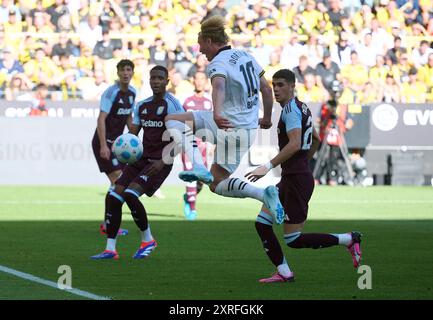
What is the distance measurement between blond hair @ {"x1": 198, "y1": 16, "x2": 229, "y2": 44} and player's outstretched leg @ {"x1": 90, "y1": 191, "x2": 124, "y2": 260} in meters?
2.72

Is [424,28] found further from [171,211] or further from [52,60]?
[171,211]

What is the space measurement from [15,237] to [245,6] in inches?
671

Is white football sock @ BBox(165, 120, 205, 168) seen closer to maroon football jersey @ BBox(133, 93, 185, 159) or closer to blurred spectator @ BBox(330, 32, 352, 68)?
maroon football jersey @ BBox(133, 93, 185, 159)

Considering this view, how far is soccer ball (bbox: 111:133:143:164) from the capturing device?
12.5 metres

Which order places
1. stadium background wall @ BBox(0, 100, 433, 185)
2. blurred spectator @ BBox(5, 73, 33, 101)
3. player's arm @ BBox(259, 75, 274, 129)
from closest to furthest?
player's arm @ BBox(259, 75, 274, 129), stadium background wall @ BBox(0, 100, 433, 185), blurred spectator @ BBox(5, 73, 33, 101)

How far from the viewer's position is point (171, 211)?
19469 millimetres

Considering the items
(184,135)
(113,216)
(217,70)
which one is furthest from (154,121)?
(217,70)

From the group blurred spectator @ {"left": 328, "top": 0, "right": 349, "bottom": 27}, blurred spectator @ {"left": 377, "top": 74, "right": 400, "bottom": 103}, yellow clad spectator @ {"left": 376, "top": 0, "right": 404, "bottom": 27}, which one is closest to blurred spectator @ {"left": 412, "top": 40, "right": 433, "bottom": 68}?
yellow clad spectator @ {"left": 376, "top": 0, "right": 404, "bottom": 27}

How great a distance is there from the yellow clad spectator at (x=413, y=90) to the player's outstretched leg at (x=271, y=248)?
1896 cm

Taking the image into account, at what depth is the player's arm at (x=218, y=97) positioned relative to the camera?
33.6 ft

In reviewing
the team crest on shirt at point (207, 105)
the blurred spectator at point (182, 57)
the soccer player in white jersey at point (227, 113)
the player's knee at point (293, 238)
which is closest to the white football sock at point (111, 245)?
the soccer player in white jersey at point (227, 113)

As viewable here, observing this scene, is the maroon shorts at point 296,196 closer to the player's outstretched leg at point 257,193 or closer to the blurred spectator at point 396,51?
the player's outstretched leg at point 257,193

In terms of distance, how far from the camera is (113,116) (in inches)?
599
